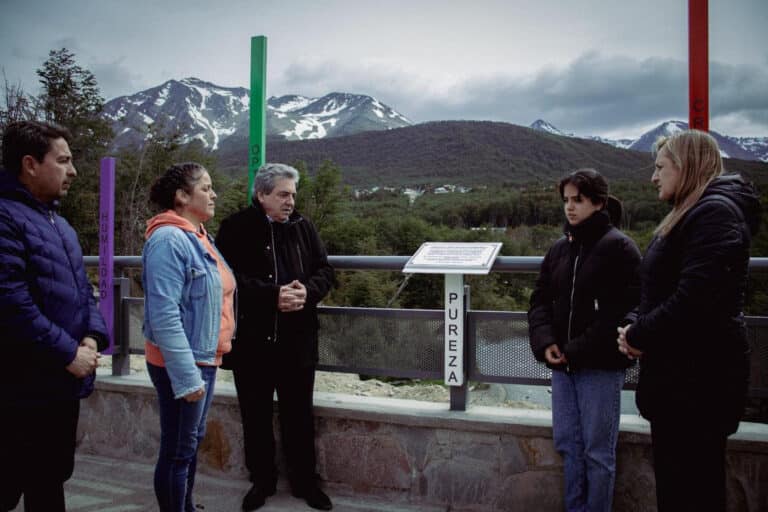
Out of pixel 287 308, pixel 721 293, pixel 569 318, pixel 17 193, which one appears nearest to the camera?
pixel 721 293

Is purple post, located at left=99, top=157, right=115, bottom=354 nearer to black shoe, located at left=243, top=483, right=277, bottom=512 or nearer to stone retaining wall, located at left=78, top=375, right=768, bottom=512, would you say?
stone retaining wall, located at left=78, top=375, right=768, bottom=512

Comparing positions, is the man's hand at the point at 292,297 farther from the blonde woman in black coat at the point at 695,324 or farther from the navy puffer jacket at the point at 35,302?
the blonde woman in black coat at the point at 695,324

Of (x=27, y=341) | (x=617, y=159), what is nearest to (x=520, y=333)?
(x=27, y=341)

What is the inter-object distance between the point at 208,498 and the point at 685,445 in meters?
2.59

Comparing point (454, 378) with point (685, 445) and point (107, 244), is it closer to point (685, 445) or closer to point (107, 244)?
point (685, 445)

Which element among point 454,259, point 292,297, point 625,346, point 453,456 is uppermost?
point 454,259

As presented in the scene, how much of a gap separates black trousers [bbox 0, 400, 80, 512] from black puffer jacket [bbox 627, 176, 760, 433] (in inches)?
88.4

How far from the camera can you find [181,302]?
2.65m

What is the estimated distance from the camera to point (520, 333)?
3373 mm

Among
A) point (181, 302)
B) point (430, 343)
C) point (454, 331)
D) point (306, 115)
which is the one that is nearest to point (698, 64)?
point (454, 331)

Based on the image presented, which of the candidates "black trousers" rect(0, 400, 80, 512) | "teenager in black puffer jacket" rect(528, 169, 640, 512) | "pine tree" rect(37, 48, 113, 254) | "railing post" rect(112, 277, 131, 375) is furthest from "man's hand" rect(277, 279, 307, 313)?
"pine tree" rect(37, 48, 113, 254)

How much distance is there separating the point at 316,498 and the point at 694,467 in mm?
2020

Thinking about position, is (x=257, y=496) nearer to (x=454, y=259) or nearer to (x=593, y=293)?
(x=454, y=259)

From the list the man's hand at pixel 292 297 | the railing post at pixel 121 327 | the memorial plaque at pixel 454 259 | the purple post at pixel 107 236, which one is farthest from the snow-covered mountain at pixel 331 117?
the man's hand at pixel 292 297
